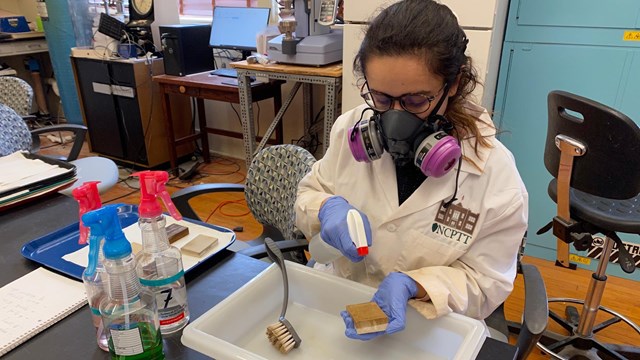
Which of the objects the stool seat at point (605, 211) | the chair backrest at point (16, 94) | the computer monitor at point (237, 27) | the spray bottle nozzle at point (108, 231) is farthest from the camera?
the computer monitor at point (237, 27)

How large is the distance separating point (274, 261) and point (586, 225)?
121 cm

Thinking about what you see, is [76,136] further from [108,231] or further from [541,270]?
[541,270]

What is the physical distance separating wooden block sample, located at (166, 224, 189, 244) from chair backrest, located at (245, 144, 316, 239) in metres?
0.38

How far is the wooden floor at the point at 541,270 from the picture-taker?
1960 millimetres

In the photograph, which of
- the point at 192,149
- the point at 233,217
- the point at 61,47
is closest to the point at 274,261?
the point at 233,217

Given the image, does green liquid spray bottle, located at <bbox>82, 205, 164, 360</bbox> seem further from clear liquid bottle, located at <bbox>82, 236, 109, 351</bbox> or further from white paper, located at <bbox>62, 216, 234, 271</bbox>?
white paper, located at <bbox>62, 216, 234, 271</bbox>

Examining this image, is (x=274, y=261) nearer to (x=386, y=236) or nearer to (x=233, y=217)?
(x=386, y=236)

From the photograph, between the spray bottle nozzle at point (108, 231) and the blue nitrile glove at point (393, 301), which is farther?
the blue nitrile glove at point (393, 301)

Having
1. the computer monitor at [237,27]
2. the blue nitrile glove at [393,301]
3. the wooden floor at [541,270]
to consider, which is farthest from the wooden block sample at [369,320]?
the computer monitor at [237,27]

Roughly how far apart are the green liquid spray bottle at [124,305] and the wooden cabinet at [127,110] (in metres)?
2.91

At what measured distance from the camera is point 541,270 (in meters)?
2.30

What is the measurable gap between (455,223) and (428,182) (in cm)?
10

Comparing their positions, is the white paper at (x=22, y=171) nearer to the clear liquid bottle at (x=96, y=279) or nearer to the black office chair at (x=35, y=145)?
the black office chair at (x=35, y=145)

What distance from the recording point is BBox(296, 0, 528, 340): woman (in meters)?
0.86
